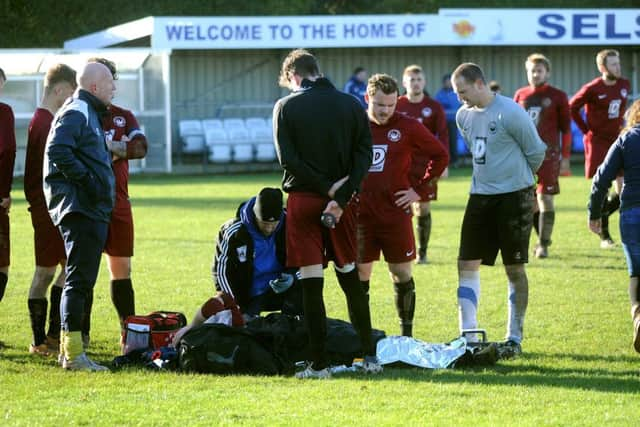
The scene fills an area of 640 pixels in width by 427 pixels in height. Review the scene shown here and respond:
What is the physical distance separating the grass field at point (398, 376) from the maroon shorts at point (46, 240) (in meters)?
0.73

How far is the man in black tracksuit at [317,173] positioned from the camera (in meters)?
7.10

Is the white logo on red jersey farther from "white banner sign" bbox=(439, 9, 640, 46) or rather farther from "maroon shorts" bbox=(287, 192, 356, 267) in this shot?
"white banner sign" bbox=(439, 9, 640, 46)

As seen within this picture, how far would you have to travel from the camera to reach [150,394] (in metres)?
6.82

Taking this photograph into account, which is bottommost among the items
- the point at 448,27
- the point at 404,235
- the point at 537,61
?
the point at 404,235

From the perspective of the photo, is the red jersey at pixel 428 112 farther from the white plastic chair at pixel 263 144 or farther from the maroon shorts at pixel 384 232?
the white plastic chair at pixel 263 144

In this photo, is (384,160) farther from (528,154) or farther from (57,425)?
(57,425)

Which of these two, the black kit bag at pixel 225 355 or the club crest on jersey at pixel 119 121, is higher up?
the club crest on jersey at pixel 119 121

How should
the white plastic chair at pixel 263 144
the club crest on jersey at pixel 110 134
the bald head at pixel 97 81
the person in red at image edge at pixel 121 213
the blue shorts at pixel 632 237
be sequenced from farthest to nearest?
the white plastic chair at pixel 263 144 → the club crest on jersey at pixel 110 134 → the person in red at image edge at pixel 121 213 → the blue shorts at pixel 632 237 → the bald head at pixel 97 81

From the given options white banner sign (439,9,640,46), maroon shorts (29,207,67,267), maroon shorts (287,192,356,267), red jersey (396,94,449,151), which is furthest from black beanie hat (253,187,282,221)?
white banner sign (439,9,640,46)

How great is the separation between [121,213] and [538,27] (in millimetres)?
24053

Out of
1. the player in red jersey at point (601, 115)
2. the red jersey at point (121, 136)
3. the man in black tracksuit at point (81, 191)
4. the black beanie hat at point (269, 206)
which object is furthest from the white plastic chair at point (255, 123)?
the man in black tracksuit at point (81, 191)

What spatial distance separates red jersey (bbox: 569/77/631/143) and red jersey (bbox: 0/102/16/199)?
770cm

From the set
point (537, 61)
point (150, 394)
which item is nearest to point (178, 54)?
point (537, 61)

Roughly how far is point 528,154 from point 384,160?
1.04 meters
